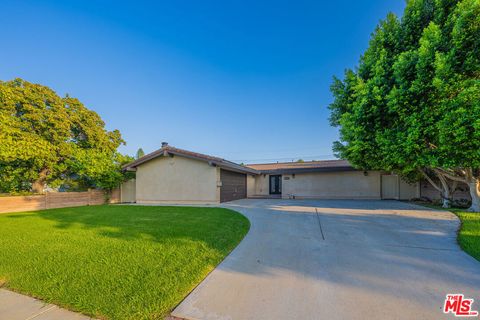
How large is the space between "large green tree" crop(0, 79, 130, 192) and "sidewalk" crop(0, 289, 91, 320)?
37.0ft

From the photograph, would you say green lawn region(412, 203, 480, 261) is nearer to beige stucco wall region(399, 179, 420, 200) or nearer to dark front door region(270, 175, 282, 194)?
beige stucco wall region(399, 179, 420, 200)

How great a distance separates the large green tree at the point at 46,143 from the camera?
413 inches

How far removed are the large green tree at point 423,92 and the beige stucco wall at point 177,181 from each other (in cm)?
786

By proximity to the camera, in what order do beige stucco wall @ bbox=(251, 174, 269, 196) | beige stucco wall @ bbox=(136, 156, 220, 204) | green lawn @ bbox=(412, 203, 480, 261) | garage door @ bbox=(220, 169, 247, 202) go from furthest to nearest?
1. beige stucco wall @ bbox=(251, 174, 269, 196)
2. garage door @ bbox=(220, 169, 247, 202)
3. beige stucco wall @ bbox=(136, 156, 220, 204)
4. green lawn @ bbox=(412, 203, 480, 261)

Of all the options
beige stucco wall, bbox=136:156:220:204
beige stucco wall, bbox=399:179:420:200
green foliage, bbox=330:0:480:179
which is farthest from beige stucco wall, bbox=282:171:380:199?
beige stucco wall, bbox=136:156:220:204

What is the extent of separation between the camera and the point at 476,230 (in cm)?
514

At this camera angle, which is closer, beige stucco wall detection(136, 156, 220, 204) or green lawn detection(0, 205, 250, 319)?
green lawn detection(0, 205, 250, 319)

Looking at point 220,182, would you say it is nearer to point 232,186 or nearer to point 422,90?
point 232,186

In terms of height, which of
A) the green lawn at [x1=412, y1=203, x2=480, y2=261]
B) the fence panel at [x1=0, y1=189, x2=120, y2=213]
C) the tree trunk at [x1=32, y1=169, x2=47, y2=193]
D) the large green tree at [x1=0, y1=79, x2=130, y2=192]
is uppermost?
the large green tree at [x1=0, y1=79, x2=130, y2=192]

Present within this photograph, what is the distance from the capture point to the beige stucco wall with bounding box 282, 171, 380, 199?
1437cm

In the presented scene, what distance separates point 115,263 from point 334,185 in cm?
1525

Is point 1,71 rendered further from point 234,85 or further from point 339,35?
point 339,35

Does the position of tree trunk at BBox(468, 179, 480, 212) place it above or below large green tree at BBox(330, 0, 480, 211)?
below

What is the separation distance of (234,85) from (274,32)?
441 cm
